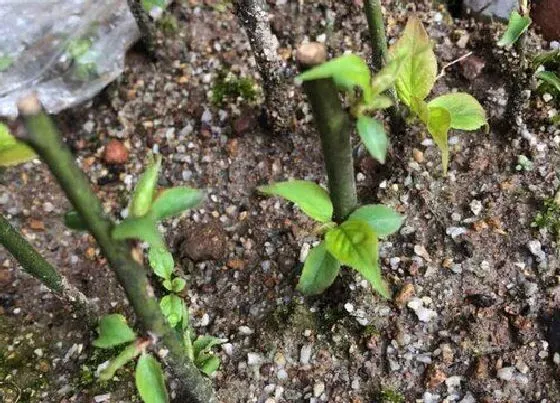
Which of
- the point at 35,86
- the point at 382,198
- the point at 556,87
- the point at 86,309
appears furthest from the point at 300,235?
the point at 35,86

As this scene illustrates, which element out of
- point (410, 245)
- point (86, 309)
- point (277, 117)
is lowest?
point (410, 245)

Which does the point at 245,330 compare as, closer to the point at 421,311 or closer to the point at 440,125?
the point at 421,311

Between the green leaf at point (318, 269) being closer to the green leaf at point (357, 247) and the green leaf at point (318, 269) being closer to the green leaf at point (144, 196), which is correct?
the green leaf at point (357, 247)

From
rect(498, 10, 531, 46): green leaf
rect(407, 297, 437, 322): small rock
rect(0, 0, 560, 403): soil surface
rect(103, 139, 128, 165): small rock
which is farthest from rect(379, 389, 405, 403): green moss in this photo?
rect(103, 139, 128, 165): small rock

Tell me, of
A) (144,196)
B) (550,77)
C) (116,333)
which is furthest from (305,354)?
(550,77)

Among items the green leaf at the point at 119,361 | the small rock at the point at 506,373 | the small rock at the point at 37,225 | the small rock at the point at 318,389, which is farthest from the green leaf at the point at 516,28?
the small rock at the point at 37,225

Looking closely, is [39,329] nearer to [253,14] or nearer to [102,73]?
[102,73]

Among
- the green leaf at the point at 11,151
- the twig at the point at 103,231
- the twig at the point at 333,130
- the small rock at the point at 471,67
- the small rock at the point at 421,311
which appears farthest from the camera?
the small rock at the point at 471,67
